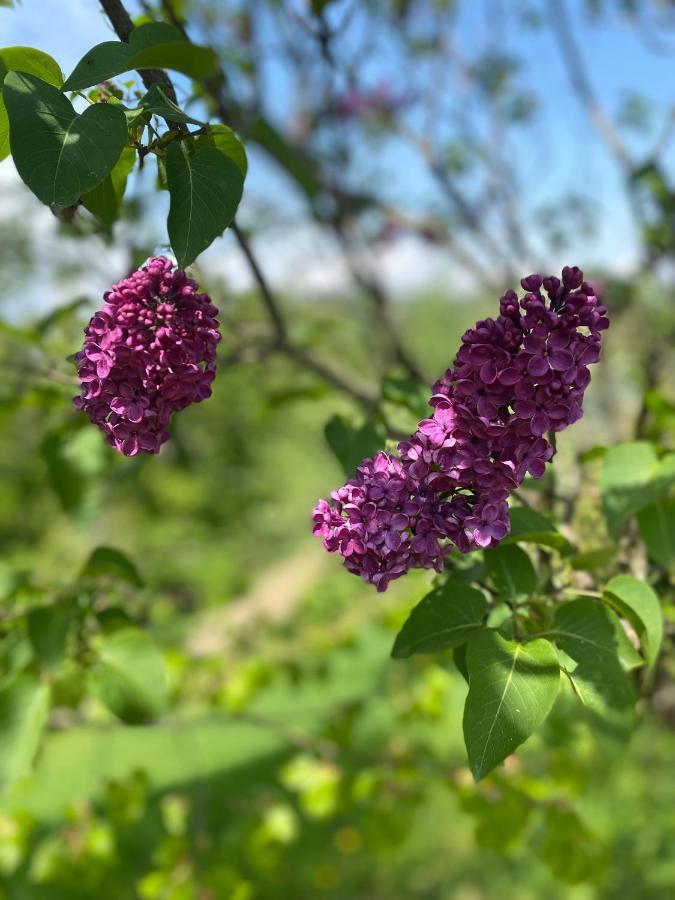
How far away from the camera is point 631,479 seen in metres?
1.16

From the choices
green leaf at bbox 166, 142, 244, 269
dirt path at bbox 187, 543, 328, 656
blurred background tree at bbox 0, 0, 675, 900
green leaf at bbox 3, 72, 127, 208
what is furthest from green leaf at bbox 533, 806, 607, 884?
dirt path at bbox 187, 543, 328, 656

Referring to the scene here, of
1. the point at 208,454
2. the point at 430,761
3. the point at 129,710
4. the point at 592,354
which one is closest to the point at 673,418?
the point at 592,354

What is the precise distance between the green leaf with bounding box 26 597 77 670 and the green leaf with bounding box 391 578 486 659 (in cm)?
65

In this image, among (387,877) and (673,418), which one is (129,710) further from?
(387,877)

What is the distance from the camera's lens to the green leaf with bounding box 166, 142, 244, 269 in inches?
29.7

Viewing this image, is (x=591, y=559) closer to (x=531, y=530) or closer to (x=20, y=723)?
(x=531, y=530)

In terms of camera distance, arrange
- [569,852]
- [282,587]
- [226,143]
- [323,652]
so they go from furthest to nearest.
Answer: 1. [282,587]
2. [323,652]
3. [569,852]
4. [226,143]

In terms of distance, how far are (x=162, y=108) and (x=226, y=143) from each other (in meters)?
0.09

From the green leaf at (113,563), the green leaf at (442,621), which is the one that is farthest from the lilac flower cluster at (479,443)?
the green leaf at (113,563)

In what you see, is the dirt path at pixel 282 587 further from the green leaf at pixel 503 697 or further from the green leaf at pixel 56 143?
the green leaf at pixel 56 143

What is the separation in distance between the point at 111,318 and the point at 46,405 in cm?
113

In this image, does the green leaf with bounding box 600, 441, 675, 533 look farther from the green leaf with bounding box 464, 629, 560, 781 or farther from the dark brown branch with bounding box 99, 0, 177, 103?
the dark brown branch with bounding box 99, 0, 177, 103

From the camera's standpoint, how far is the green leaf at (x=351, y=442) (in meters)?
1.11

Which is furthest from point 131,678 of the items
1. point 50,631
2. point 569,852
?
point 569,852
